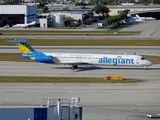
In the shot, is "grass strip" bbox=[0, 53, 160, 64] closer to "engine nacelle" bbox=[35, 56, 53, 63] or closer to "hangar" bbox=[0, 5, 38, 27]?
"engine nacelle" bbox=[35, 56, 53, 63]

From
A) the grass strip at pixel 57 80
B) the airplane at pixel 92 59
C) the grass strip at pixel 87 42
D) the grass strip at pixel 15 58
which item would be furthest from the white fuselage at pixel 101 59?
the grass strip at pixel 87 42

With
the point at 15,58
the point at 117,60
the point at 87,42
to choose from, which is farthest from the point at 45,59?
the point at 87,42

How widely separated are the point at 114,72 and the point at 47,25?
4294 inches

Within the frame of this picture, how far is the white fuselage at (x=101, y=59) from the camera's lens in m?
75.6

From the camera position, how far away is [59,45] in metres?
112

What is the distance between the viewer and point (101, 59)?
75688 mm

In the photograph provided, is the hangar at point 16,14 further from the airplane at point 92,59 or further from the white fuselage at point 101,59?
the white fuselage at point 101,59

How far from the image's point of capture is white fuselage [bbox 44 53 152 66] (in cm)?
7562

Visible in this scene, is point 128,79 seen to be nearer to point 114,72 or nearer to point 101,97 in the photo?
point 114,72

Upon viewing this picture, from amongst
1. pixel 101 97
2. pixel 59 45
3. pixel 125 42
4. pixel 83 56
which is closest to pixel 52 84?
pixel 101 97

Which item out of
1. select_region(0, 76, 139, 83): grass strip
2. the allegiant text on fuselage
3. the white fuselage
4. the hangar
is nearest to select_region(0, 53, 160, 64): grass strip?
the white fuselage

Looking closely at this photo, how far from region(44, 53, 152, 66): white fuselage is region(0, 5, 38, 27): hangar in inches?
4097

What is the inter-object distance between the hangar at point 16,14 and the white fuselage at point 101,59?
104 m

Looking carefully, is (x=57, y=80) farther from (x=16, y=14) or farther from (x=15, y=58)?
(x=16, y=14)
